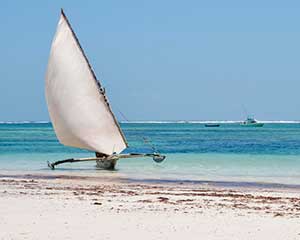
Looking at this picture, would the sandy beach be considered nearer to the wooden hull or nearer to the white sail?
the wooden hull

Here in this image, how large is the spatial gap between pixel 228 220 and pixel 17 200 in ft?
18.5

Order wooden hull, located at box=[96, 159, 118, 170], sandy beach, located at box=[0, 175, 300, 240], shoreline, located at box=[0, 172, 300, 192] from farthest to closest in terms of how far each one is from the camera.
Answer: wooden hull, located at box=[96, 159, 118, 170] < shoreline, located at box=[0, 172, 300, 192] < sandy beach, located at box=[0, 175, 300, 240]

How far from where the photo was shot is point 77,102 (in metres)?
31.6

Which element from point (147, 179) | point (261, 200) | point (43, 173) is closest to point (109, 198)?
point (261, 200)

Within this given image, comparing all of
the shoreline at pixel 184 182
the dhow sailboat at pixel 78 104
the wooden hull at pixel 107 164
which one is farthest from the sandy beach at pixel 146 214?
the dhow sailboat at pixel 78 104

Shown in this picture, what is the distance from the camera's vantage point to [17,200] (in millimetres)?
16297

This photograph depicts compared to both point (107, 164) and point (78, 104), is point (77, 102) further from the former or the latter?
point (107, 164)

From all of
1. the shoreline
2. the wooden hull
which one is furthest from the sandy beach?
the wooden hull

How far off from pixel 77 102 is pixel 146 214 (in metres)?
18.1

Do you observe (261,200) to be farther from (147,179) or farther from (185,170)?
(185,170)

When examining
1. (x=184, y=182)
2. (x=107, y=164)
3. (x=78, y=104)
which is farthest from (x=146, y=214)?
(x=78, y=104)

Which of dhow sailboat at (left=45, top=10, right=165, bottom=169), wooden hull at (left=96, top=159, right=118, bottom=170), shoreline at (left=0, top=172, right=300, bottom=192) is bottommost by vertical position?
shoreline at (left=0, top=172, right=300, bottom=192)

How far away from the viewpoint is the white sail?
103 feet

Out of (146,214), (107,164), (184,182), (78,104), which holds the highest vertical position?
(78,104)
